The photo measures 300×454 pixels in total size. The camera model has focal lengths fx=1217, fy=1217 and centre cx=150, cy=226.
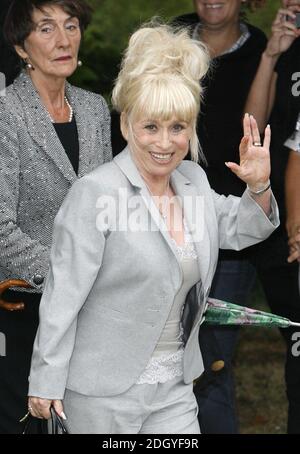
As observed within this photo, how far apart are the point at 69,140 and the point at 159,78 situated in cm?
76

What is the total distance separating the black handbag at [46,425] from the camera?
11.5 feet

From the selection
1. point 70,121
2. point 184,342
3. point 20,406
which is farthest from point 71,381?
point 70,121

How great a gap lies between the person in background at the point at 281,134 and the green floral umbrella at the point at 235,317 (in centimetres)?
75

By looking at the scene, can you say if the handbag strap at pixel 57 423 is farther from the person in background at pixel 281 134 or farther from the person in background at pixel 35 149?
the person in background at pixel 281 134

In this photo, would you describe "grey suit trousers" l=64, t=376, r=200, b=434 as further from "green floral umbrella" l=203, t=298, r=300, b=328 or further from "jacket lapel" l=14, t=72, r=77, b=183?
"jacket lapel" l=14, t=72, r=77, b=183

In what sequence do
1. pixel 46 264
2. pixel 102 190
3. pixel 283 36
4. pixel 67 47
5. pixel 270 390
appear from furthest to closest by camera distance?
pixel 270 390 → pixel 283 36 → pixel 67 47 → pixel 46 264 → pixel 102 190

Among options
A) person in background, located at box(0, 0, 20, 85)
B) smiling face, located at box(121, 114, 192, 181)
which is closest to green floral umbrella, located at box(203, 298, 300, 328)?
smiling face, located at box(121, 114, 192, 181)

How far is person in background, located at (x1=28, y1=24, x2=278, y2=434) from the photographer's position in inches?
137

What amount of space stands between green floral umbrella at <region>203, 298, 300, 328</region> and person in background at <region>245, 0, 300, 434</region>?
0.75 metres

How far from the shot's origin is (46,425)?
3.84m

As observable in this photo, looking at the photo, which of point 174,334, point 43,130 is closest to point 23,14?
point 43,130

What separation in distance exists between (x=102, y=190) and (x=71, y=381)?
1.88ft
